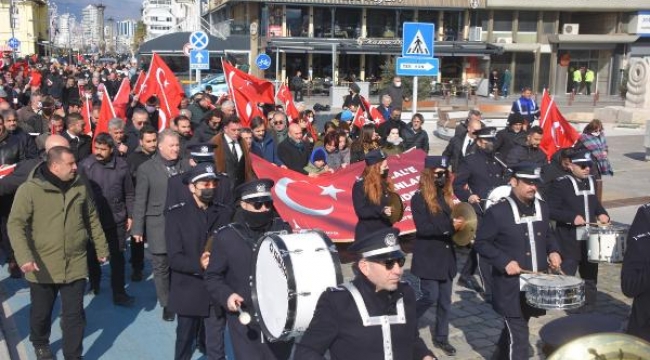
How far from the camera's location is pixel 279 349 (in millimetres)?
4957

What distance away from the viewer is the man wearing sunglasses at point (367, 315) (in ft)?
11.7

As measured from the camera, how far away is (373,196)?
697 cm

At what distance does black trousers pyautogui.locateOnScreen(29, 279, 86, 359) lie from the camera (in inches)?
241

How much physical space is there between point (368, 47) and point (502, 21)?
1025 centimetres

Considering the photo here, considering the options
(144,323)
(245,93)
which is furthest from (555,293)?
(245,93)

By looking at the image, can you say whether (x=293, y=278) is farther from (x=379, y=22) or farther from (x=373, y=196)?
(x=379, y=22)

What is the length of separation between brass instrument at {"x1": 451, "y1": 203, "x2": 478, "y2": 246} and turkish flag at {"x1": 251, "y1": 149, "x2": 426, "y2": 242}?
9.61ft

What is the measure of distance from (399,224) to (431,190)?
11.3ft

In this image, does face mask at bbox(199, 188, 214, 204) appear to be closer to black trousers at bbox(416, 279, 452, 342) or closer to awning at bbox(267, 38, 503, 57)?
black trousers at bbox(416, 279, 452, 342)

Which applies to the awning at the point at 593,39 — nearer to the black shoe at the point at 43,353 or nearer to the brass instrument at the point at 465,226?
the brass instrument at the point at 465,226

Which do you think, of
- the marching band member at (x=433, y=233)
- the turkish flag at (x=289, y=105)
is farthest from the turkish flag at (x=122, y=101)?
the marching band member at (x=433, y=233)

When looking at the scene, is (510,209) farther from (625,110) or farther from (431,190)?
(625,110)

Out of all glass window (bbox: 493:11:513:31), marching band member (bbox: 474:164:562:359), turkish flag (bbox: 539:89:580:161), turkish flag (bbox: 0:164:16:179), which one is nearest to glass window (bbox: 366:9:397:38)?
glass window (bbox: 493:11:513:31)

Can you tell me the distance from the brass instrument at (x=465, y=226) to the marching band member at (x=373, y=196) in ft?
2.18
